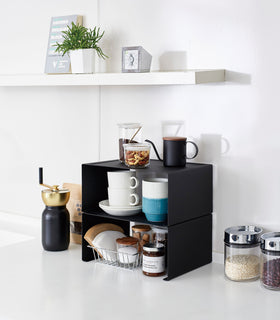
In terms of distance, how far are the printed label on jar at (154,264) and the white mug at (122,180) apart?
8.9 inches

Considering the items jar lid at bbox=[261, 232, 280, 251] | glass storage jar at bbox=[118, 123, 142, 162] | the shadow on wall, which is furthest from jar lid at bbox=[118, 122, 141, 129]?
jar lid at bbox=[261, 232, 280, 251]

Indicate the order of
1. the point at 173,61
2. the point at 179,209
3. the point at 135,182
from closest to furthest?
1. the point at 179,209
2. the point at 135,182
3. the point at 173,61

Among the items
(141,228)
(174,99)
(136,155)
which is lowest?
(141,228)

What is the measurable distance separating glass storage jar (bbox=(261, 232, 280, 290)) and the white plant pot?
833mm

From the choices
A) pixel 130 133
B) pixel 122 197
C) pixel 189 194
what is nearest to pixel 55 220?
pixel 122 197

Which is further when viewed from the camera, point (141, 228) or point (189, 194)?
point (141, 228)

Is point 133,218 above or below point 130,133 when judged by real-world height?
below

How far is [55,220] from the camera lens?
194 centimetres

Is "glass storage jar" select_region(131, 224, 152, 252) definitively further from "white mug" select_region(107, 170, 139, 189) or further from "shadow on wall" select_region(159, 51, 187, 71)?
"shadow on wall" select_region(159, 51, 187, 71)

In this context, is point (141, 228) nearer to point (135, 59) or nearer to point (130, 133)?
point (130, 133)

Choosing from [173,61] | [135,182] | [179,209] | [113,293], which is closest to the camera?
[113,293]

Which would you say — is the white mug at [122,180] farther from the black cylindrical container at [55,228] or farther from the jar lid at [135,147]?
the black cylindrical container at [55,228]

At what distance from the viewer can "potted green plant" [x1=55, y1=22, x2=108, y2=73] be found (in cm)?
196

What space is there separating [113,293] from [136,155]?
0.43 m
